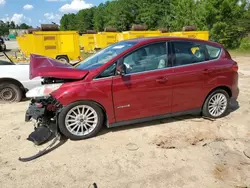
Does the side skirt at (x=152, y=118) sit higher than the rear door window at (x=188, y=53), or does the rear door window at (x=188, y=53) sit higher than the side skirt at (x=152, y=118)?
the rear door window at (x=188, y=53)

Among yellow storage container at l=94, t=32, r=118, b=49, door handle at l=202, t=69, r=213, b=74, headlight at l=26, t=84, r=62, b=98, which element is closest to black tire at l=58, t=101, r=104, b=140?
headlight at l=26, t=84, r=62, b=98

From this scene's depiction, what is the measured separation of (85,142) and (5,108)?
9.67 ft

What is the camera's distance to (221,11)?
71.6ft

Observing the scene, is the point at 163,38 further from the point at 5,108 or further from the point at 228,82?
the point at 5,108

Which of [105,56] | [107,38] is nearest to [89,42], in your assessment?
[107,38]

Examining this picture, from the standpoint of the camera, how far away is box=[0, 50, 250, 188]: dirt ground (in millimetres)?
→ 3152

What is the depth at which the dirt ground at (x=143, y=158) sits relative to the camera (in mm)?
3152

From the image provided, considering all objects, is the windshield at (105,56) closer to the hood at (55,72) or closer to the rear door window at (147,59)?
the rear door window at (147,59)

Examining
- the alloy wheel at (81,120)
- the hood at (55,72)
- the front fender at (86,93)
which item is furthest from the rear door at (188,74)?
the hood at (55,72)

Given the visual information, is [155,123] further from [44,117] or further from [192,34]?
[192,34]

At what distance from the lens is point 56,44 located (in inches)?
524

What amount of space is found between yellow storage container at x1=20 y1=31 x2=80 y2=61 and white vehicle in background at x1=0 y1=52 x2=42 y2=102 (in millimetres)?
6898

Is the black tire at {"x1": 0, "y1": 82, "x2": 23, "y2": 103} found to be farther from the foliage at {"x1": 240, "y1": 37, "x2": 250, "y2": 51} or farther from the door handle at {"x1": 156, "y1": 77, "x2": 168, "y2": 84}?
the foliage at {"x1": 240, "y1": 37, "x2": 250, "y2": 51}

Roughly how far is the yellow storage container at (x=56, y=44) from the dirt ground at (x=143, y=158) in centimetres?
882
